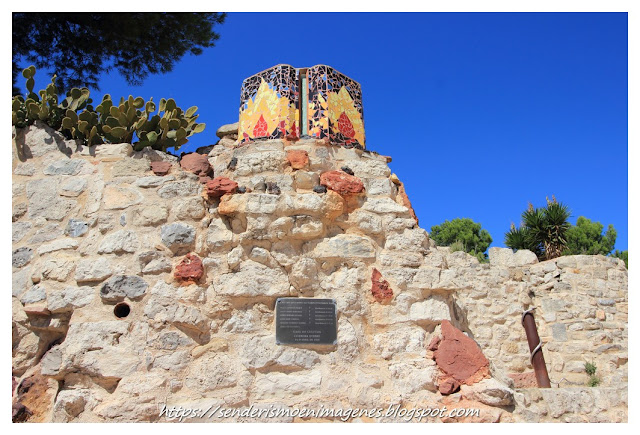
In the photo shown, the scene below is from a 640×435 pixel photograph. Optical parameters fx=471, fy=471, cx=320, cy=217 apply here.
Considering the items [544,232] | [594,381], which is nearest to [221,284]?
[594,381]

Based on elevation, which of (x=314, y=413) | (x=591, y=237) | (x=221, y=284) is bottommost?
(x=314, y=413)

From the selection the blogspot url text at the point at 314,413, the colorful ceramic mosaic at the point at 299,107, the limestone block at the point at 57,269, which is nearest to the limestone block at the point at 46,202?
the limestone block at the point at 57,269

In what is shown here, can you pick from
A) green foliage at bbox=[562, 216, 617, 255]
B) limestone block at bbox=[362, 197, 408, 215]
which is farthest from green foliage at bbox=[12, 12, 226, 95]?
green foliage at bbox=[562, 216, 617, 255]

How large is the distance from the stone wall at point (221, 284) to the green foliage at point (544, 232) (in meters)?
6.50

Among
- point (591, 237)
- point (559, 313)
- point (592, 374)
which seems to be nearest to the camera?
point (592, 374)

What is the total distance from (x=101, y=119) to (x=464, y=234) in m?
19.0

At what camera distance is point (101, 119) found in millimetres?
3799

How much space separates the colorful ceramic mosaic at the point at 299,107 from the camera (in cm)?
386

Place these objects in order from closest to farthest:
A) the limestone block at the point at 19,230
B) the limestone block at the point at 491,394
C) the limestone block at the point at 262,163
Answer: the limestone block at the point at 491,394
the limestone block at the point at 19,230
the limestone block at the point at 262,163

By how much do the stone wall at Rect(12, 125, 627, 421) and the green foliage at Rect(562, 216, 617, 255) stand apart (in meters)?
15.8

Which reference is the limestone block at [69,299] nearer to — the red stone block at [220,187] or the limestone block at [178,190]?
the limestone block at [178,190]

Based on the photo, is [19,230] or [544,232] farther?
[544,232]

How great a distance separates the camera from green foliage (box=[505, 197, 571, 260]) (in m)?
9.17

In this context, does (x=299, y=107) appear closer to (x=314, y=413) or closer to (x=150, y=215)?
(x=150, y=215)
